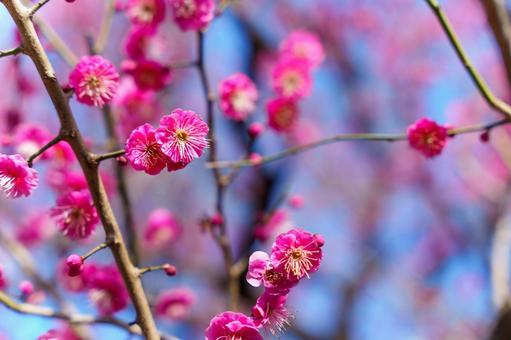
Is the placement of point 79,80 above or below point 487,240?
below

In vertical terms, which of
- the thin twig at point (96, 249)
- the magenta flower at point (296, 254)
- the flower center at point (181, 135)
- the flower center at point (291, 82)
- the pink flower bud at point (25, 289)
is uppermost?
the flower center at point (291, 82)

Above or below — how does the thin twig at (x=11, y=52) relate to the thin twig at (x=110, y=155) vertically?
above

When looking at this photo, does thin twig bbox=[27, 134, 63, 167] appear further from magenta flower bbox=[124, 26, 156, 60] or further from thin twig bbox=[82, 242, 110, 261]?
magenta flower bbox=[124, 26, 156, 60]

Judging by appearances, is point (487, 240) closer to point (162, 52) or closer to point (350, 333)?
point (350, 333)

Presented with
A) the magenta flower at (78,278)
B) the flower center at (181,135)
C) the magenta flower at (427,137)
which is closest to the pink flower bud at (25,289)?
the magenta flower at (78,278)

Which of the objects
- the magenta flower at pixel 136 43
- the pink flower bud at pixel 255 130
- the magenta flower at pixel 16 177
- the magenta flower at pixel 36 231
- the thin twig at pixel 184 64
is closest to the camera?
the magenta flower at pixel 16 177

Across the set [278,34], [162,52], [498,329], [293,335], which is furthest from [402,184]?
[162,52]

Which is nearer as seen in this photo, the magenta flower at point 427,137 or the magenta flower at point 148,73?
the magenta flower at point 427,137

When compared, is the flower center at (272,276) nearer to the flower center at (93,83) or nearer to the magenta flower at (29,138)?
the flower center at (93,83)
